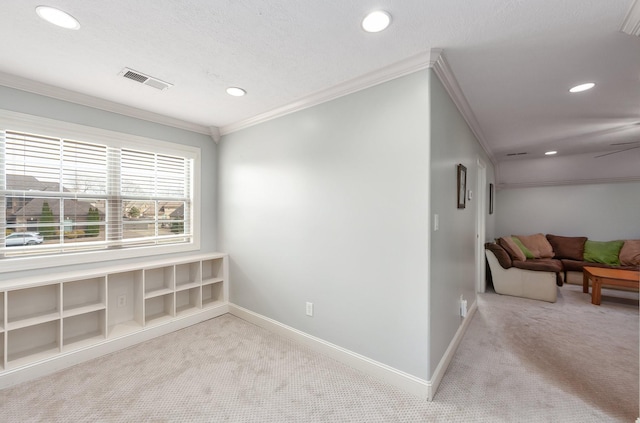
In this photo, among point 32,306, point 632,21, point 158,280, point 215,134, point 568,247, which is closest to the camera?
point 632,21

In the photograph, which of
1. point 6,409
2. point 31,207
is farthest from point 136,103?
point 6,409

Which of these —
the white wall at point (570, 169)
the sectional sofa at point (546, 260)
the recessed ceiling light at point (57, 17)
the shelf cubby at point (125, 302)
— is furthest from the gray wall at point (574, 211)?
the recessed ceiling light at point (57, 17)

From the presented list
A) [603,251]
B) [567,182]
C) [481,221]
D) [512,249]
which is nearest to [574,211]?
[567,182]

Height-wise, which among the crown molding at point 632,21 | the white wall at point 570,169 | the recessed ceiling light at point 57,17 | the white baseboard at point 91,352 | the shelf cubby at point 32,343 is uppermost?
the recessed ceiling light at point 57,17

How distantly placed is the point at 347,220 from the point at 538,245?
197 inches

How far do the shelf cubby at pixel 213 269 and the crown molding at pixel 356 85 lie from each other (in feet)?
6.04

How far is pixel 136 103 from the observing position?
2.69 m

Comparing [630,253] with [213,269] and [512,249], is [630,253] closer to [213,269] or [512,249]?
[512,249]

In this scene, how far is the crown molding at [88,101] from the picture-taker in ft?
7.09

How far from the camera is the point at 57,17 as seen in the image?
1477 mm

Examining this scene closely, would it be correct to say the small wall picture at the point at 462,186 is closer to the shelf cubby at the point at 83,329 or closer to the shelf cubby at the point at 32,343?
the shelf cubby at the point at 83,329

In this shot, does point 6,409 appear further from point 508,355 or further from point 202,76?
point 508,355

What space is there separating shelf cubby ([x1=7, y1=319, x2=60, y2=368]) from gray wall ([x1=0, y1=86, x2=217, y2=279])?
0.49 metres

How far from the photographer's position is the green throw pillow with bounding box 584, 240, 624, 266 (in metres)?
4.70
